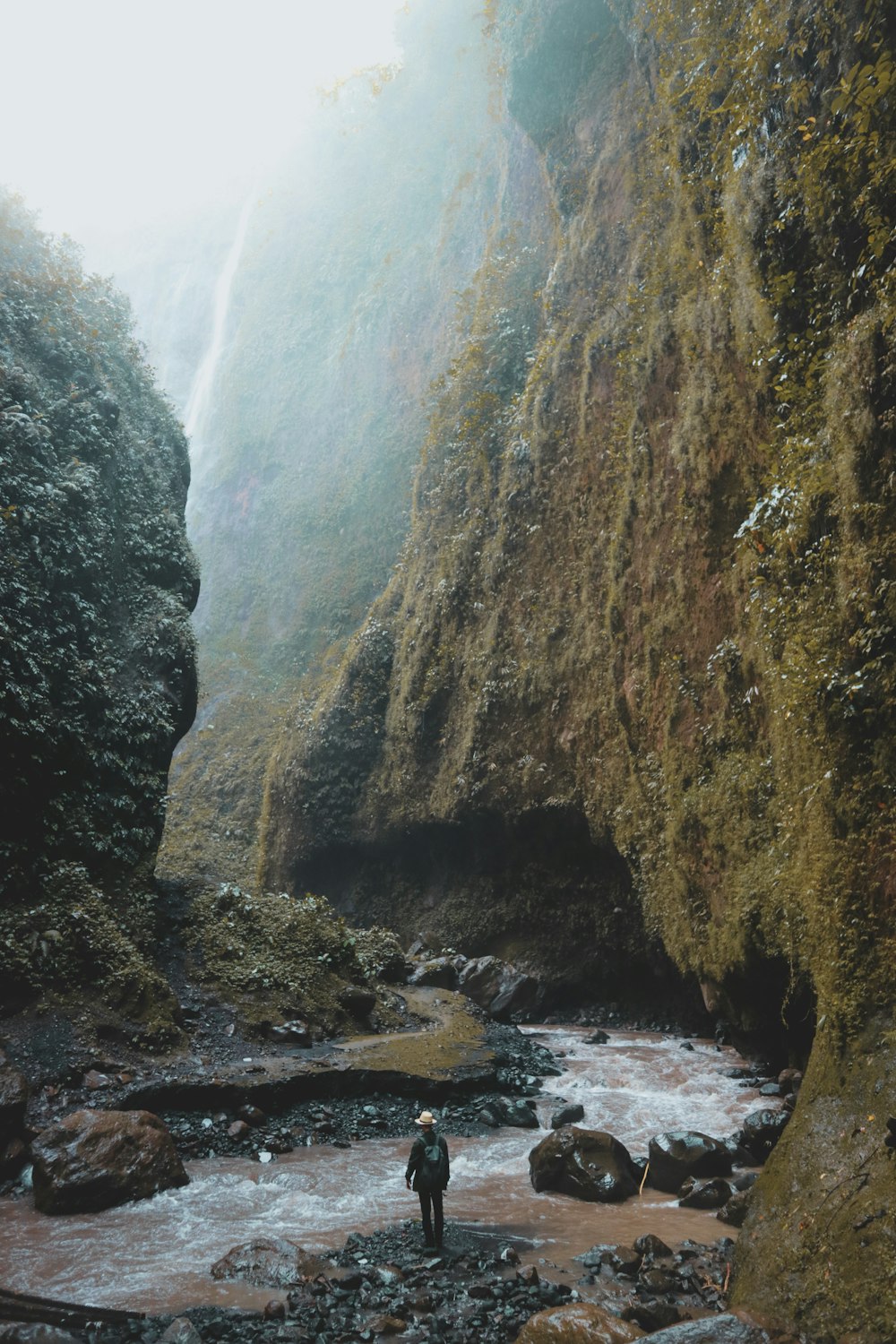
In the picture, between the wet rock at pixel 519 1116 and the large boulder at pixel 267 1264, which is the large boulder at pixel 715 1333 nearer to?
the large boulder at pixel 267 1264

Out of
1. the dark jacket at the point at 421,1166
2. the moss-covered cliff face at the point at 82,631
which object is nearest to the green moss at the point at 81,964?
the moss-covered cliff face at the point at 82,631

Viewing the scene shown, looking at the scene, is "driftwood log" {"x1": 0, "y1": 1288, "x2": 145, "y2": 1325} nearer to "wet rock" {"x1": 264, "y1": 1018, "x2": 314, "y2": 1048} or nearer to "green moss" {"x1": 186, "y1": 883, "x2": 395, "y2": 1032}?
"wet rock" {"x1": 264, "y1": 1018, "x2": 314, "y2": 1048}

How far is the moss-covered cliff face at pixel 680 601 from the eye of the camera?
5.80 meters

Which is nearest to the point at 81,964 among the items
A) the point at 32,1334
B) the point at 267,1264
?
the point at 267,1264

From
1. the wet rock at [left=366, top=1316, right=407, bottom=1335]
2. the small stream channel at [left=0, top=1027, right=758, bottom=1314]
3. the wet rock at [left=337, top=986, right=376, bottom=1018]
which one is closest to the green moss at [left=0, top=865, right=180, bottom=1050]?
the small stream channel at [left=0, top=1027, right=758, bottom=1314]

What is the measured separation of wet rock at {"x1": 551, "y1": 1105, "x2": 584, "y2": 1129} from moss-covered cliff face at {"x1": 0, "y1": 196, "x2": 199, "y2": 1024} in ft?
16.2

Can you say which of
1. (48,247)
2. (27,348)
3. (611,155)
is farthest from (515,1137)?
(48,247)

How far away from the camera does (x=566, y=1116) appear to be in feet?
31.0

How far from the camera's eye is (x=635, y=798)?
1291 centimetres

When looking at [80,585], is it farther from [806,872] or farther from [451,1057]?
[806,872]

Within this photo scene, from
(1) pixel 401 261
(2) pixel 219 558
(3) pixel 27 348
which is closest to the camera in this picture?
(3) pixel 27 348

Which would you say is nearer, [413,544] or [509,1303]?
[509,1303]

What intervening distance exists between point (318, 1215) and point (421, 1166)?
52.5 inches

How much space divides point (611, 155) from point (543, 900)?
50.1ft
